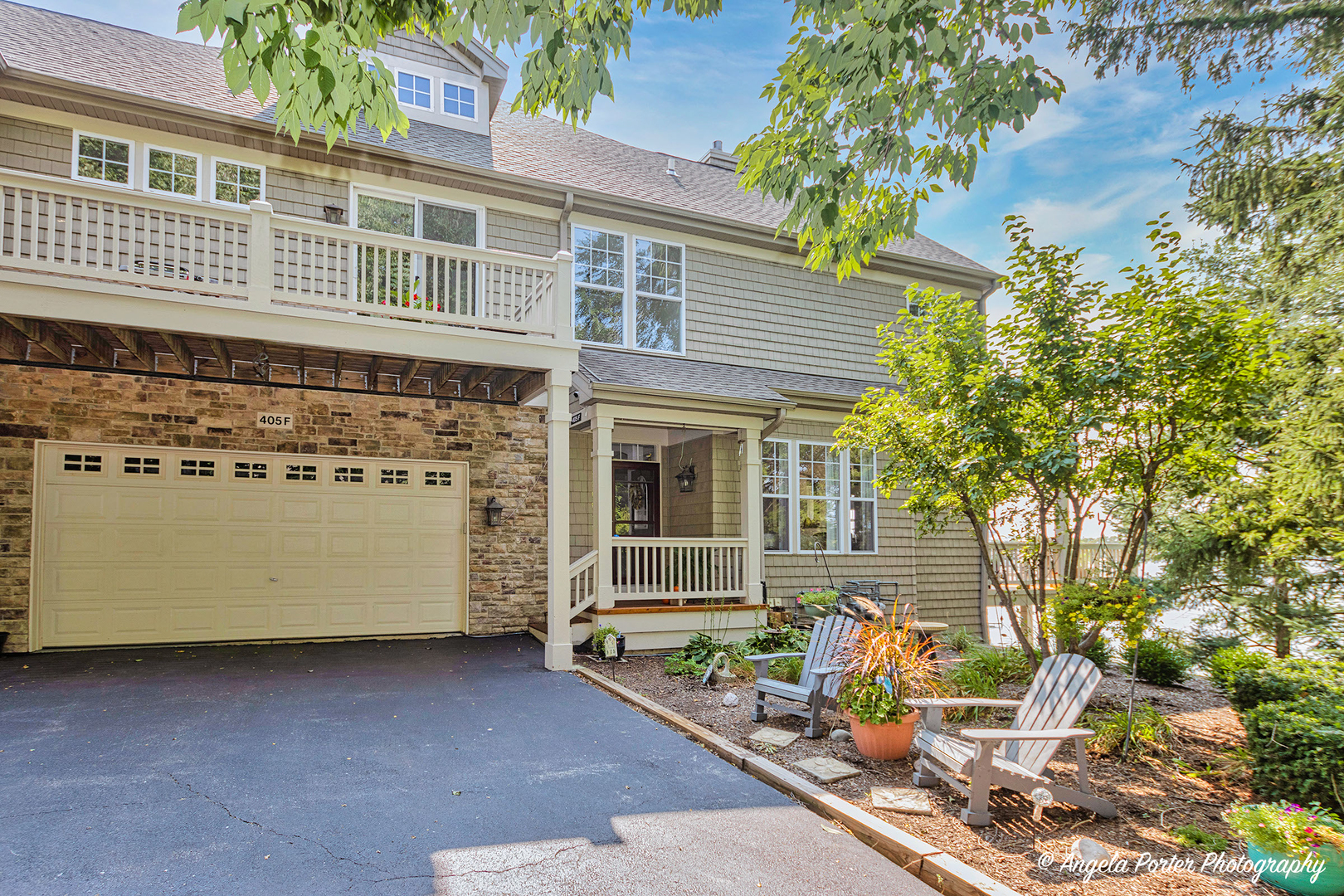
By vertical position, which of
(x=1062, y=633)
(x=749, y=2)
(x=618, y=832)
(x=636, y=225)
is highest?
(x=749, y=2)

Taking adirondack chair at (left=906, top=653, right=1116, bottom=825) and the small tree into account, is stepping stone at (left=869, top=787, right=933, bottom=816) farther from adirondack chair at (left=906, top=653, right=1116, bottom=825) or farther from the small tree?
the small tree

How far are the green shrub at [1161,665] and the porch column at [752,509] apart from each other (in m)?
4.18

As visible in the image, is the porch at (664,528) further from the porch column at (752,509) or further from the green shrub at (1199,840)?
the green shrub at (1199,840)

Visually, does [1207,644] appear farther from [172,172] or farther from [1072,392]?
[172,172]

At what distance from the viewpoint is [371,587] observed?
912 cm

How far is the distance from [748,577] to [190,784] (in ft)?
21.7

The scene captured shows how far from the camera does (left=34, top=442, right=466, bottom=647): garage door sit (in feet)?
25.9

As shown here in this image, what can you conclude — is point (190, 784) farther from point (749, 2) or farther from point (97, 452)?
point (749, 2)

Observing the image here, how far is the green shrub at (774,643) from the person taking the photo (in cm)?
849

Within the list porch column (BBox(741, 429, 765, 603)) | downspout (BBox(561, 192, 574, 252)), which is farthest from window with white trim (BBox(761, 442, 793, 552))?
downspout (BBox(561, 192, 574, 252))

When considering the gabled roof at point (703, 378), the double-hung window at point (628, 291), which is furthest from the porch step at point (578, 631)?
the double-hung window at point (628, 291)

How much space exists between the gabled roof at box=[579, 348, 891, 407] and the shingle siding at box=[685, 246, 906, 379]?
0.25m

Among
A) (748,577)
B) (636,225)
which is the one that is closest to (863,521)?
(748,577)

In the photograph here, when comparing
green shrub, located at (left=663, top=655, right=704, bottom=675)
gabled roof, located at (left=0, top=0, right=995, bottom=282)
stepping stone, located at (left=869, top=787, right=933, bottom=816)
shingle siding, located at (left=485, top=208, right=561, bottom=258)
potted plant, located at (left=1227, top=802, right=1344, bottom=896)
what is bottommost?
green shrub, located at (left=663, top=655, right=704, bottom=675)
